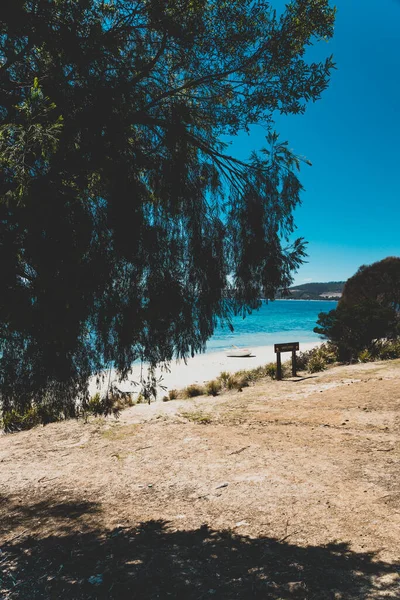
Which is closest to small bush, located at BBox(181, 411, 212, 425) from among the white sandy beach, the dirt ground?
the dirt ground

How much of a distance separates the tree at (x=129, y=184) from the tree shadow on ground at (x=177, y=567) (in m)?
1.44

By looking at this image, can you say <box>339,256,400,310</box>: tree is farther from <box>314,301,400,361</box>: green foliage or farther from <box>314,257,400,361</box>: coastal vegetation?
<box>314,301,400,361</box>: green foliage

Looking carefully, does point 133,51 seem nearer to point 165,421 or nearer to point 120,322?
point 120,322

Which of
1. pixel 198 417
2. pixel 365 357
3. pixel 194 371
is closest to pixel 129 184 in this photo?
pixel 198 417

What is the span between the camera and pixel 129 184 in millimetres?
3699

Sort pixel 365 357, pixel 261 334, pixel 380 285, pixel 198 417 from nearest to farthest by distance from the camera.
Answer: pixel 198 417 < pixel 365 357 < pixel 380 285 < pixel 261 334

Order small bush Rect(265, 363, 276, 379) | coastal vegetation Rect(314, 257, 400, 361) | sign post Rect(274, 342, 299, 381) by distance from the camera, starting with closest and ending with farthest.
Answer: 1. sign post Rect(274, 342, 299, 381)
2. small bush Rect(265, 363, 276, 379)
3. coastal vegetation Rect(314, 257, 400, 361)

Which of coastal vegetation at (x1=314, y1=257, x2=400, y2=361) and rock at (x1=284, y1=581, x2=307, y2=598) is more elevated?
coastal vegetation at (x1=314, y1=257, x2=400, y2=361)

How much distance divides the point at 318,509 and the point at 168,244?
3.40 metres

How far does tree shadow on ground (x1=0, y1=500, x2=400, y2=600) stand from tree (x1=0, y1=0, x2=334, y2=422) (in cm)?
144

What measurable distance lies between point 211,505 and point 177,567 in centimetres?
135

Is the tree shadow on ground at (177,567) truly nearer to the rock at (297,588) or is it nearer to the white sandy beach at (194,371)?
the rock at (297,588)

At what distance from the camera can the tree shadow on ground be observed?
10.7ft

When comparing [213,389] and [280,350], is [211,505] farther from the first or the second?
[280,350]
